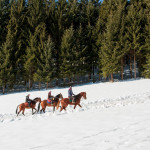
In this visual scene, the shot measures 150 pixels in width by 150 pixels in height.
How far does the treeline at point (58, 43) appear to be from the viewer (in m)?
32.0

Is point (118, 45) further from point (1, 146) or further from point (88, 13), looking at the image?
Result: point (1, 146)

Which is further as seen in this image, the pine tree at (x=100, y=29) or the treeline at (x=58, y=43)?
the pine tree at (x=100, y=29)

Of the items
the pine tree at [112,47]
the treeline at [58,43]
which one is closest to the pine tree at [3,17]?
the treeline at [58,43]

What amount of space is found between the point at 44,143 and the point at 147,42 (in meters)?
34.5

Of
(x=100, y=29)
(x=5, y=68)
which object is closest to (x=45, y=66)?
(x=5, y=68)

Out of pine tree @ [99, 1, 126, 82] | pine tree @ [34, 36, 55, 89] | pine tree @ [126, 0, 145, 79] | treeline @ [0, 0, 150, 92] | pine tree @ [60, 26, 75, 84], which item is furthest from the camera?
pine tree @ [126, 0, 145, 79]

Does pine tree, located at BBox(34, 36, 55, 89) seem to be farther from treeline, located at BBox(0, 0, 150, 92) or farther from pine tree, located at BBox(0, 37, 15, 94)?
pine tree, located at BBox(0, 37, 15, 94)

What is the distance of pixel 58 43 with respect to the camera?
38500 millimetres

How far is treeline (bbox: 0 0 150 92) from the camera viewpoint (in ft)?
105

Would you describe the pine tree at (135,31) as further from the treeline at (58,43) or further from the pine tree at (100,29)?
the pine tree at (100,29)

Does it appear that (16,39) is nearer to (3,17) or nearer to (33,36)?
(33,36)

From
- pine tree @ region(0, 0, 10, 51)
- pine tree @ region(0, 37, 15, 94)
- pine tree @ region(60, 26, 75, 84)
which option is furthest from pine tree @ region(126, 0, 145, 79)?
pine tree @ region(0, 0, 10, 51)

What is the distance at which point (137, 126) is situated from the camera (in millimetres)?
6754

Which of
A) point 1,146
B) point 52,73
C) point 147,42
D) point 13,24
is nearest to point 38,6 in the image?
point 13,24
